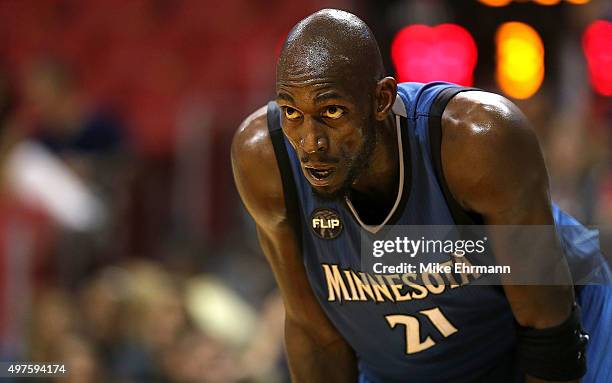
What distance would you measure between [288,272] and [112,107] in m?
4.14

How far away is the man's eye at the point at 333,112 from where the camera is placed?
2.31 meters

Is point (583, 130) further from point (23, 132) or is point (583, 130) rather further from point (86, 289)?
point (23, 132)

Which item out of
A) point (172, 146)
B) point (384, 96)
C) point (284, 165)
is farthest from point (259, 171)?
point (172, 146)

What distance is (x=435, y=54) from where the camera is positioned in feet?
19.6

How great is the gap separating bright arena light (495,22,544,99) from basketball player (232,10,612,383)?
2.98 m

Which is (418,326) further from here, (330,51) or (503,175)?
(330,51)

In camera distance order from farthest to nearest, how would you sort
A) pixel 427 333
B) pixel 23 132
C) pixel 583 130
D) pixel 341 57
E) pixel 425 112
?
1. pixel 23 132
2. pixel 583 130
3. pixel 427 333
4. pixel 425 112
5. pixel 341 57

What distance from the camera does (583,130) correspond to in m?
5.05

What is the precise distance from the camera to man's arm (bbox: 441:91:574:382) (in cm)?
230

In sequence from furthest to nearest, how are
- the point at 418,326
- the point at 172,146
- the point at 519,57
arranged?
the point at 172,146 → the point at 519,57 → the point at 418,326

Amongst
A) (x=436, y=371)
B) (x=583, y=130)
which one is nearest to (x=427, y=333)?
(x=436, y=371)

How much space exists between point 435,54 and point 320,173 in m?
3.78

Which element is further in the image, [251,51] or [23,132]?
[251,51]

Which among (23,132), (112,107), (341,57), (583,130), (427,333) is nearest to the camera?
(341,57)
